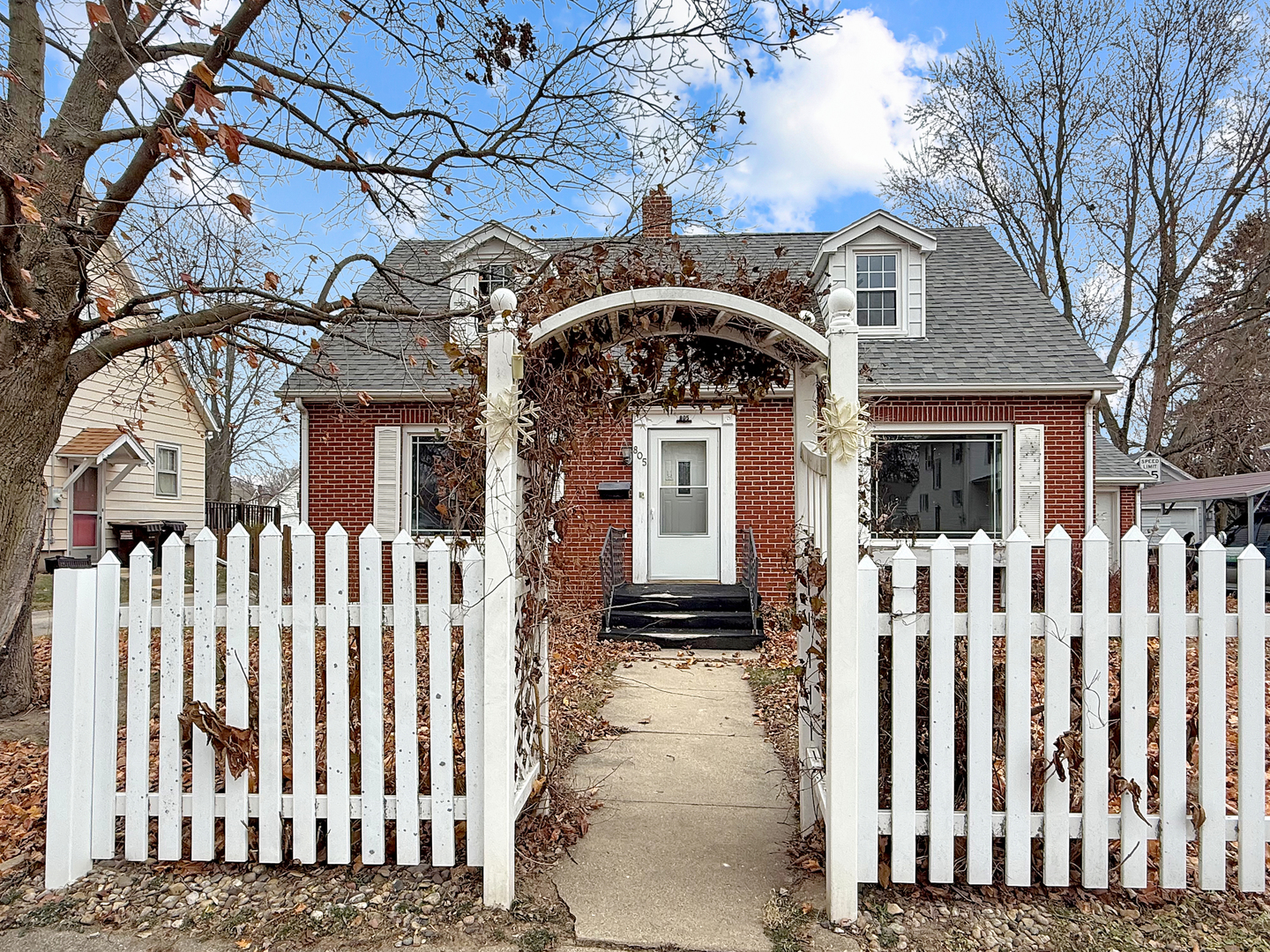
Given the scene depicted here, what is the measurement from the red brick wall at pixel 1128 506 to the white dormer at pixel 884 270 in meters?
5.98

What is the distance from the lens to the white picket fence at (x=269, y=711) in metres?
3.08

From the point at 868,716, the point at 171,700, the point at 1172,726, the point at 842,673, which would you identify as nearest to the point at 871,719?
the point at 868,716

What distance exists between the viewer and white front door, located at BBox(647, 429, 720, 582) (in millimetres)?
10312

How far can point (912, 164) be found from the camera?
779 inches

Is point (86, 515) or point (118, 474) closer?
point (86, 515)

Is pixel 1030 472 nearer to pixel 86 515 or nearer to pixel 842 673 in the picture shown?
pixel 842 673

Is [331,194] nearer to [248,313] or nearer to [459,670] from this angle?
[248,313]

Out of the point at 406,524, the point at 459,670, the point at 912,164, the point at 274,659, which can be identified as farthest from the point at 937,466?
the point at 912,164

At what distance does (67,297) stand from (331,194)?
70.9 inches

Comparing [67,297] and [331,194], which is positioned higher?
[331,194]

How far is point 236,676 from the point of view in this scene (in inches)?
124

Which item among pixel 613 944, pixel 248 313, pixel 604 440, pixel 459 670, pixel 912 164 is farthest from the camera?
pixel 912 164

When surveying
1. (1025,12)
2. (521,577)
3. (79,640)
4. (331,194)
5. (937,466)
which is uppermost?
(1025,12)

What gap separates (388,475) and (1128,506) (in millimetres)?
12555
